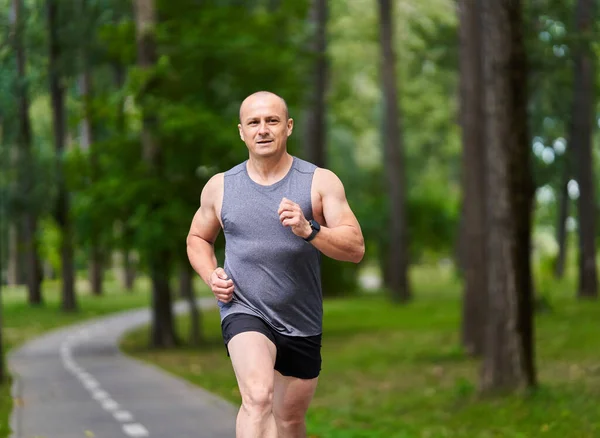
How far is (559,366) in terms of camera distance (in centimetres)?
1677

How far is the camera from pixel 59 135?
4116 cm

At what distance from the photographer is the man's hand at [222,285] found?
5453mm

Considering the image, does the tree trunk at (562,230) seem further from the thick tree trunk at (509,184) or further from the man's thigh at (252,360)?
the man's thigh at (252,360)

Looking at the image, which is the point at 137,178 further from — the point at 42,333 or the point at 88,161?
the point at 42,333

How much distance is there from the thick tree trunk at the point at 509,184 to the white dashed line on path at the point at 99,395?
3786 millimetres

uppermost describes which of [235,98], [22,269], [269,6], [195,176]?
[269,6]

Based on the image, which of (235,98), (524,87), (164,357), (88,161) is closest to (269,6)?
(235,98)

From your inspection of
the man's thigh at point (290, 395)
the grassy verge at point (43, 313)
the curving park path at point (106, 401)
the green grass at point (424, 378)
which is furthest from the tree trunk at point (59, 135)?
the man's thigh at point (290, 395)

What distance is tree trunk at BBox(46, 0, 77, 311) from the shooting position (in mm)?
37781

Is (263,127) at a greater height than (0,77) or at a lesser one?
lesser

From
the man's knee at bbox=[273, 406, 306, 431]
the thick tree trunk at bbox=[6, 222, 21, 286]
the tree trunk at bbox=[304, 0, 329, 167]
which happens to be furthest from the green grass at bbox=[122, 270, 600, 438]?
the thick tree trunk at bbox=[6, 222, 21, 286]

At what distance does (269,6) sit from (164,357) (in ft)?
30.6

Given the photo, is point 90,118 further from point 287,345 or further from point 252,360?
point 252,360

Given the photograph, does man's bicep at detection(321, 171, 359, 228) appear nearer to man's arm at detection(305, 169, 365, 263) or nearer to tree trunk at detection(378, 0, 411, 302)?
→ man's arm at detection(305, 169, 365, 263)
